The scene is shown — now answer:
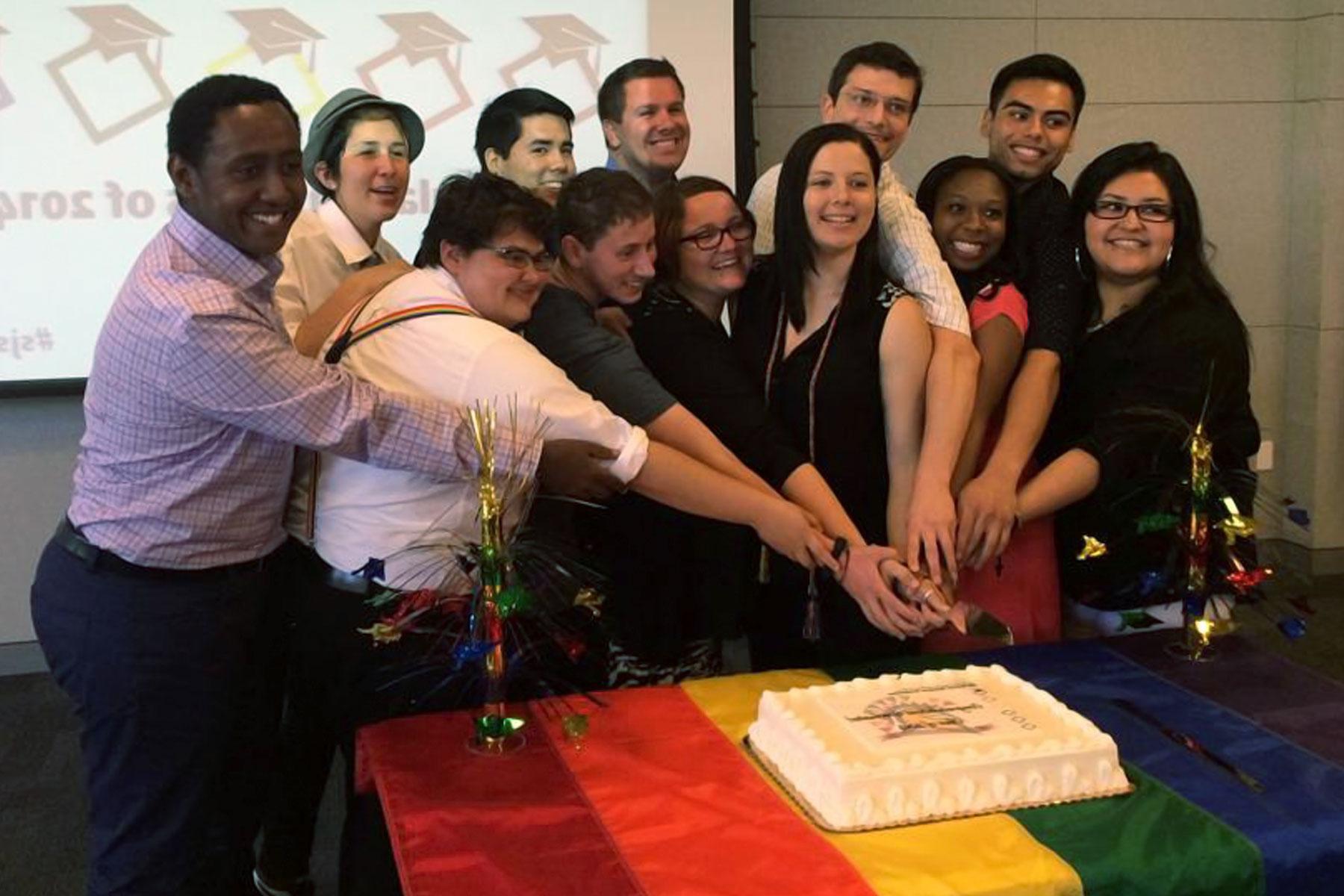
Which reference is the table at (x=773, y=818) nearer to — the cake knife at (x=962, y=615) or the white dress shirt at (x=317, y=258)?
the cake knife at (x=962, y=615)

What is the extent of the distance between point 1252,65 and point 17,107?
186 inches

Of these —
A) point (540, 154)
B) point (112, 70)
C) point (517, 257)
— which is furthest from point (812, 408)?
point (112, 70)

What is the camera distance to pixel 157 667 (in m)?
1.99

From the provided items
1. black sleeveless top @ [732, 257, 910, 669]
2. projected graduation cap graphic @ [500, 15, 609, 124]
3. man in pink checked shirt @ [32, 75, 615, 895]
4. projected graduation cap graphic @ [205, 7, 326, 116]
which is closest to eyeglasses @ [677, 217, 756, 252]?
black sleeveless top @ [732, 257, 910, 669]

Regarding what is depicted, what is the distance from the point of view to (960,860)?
4.79 feet

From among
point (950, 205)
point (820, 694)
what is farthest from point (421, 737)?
point (950, 205)

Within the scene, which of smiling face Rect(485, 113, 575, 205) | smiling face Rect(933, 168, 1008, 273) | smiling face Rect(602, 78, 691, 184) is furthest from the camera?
smiling face Rect(485, 113, 575, 205)

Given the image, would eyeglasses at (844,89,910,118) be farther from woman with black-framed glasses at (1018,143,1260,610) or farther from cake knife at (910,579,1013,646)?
cake knife at (910,579,1013,646)

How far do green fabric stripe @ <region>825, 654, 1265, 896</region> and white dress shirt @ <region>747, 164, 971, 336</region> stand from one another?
1075 mm

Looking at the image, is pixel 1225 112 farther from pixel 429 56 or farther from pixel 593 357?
pixel 593 357

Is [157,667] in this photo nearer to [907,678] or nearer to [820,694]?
[820,694]

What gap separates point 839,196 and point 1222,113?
11.8 feet

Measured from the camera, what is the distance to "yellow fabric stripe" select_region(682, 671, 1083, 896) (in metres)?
1.41

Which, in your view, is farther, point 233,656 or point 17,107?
point 17,107
